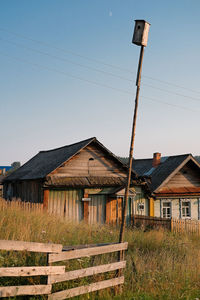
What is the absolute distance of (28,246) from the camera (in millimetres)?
5273

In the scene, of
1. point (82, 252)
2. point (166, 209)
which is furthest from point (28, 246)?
point (166, 209)

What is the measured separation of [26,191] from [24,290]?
14918 mm

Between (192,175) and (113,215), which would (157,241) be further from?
(192,175)

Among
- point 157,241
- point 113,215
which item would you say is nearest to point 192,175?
point 113,215

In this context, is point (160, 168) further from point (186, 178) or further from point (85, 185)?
point (85, 185)

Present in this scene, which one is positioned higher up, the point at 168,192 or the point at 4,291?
the point at 168,192

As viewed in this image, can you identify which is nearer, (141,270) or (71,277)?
(71,277)

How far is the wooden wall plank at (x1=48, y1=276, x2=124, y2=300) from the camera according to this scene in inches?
220

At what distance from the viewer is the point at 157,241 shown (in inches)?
468

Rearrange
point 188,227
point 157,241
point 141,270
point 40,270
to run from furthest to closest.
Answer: point 188,227, point 157,241, point 141,270, point 40,270

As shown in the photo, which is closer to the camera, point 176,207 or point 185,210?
point 176,207

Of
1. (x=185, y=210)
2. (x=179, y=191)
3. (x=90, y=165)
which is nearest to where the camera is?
(x=90, y=165)

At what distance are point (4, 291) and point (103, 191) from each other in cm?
1341

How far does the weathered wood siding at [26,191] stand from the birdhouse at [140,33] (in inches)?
429
